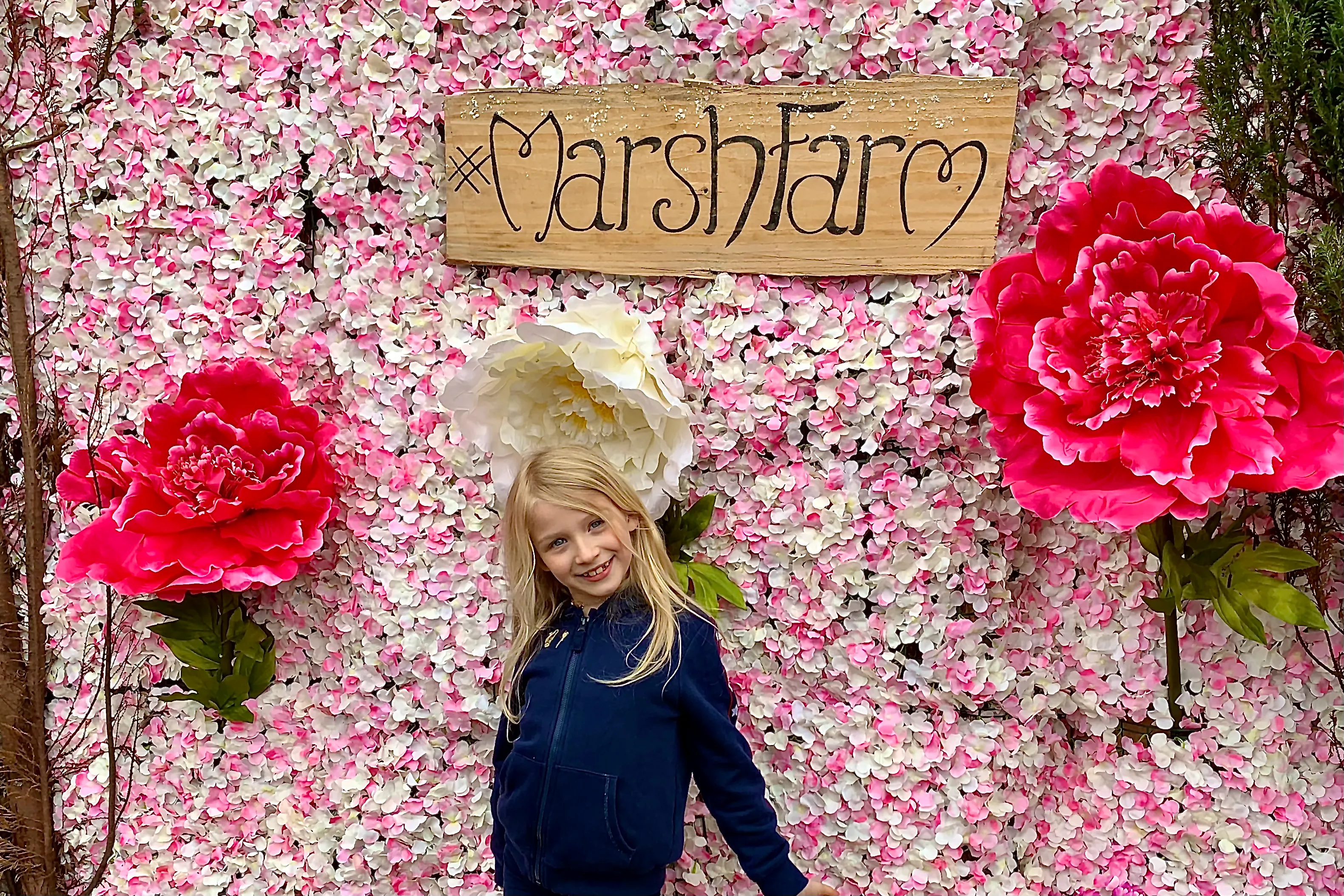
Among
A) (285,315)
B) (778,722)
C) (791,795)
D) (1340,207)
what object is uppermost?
(1340,207)

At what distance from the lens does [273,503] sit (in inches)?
49.3

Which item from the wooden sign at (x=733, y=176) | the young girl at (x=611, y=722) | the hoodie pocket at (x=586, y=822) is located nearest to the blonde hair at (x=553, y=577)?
the young girl at (x=611, y=722)

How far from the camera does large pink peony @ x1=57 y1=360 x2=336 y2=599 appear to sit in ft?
4.07

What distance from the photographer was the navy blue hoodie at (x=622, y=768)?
1047mm

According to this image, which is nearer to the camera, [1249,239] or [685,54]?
[1249,239]

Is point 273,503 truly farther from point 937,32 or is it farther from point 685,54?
point 937,32

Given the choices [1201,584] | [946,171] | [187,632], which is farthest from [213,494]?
[1201,584]

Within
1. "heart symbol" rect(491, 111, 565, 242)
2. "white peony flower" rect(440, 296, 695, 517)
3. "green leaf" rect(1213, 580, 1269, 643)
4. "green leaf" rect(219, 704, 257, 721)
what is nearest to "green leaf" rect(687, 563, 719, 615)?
"white peony flower" rect(440, 296, 695, 517)

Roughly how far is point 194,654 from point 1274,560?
4.88 ft

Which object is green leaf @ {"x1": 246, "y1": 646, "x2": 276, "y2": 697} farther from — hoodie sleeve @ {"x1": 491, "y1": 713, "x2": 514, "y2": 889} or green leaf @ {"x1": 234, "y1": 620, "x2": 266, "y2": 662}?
hoodie sleeve @ {"x1": 491, "y1": 713, "x2": 514, "y2": 889}

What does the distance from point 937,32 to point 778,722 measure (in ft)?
3.07

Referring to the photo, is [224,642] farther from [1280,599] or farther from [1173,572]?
[1280,599]

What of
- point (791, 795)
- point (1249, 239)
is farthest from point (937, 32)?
point (791, 795)

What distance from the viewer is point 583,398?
1143mm
